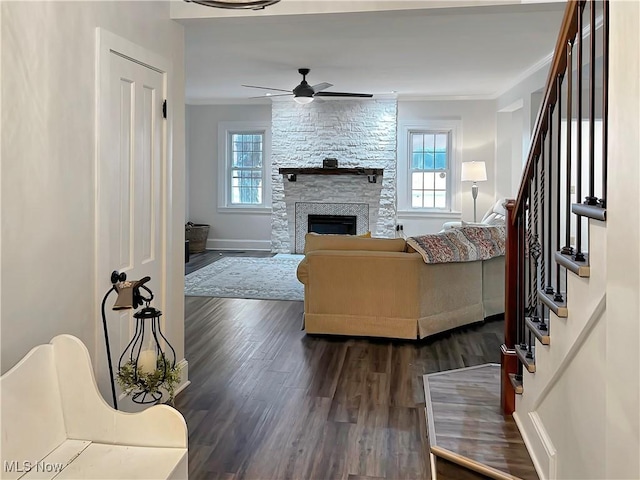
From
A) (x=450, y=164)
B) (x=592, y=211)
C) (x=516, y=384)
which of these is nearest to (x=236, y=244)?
(x=450, y=164)

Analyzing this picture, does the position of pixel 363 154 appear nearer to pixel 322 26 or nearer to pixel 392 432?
pixel 322 26

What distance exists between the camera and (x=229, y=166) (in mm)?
10547

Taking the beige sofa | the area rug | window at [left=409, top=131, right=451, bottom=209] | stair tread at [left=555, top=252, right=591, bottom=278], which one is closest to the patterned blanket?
the beige sofa

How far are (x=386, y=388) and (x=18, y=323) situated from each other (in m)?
2.34

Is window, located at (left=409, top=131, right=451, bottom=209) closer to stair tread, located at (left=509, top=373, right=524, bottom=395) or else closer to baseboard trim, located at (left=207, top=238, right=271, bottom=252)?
baseboard trim, located at (left=207, top=238, right=271, bottom=252)

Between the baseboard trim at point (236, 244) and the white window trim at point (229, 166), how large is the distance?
1.80 ft

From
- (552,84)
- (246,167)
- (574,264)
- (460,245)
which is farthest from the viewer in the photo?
(246,167)

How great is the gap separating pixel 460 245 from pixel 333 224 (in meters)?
5.04

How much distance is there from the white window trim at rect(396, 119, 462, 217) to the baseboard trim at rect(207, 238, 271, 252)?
2533mm

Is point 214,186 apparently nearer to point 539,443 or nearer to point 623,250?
point 539,443

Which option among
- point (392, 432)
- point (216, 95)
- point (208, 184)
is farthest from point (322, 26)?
point (208, 184)

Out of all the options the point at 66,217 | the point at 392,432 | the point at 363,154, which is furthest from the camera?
the point at 363,154

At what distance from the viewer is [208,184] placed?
1059cm

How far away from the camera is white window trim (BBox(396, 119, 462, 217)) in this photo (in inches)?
382
